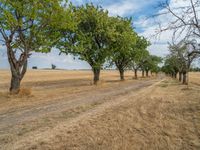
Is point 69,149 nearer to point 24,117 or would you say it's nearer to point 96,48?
point 24,117

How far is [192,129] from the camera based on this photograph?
865 centimetres

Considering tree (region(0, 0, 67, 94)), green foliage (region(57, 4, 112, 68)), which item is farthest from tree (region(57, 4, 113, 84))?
tree (region(0, 0, 67, 94))

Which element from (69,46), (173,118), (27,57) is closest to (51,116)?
(173,118)

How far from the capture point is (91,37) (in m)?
34.0

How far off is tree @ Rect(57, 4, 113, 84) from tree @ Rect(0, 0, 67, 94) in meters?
10.9

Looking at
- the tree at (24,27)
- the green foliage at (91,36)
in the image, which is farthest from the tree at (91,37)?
the tree at (24,27)

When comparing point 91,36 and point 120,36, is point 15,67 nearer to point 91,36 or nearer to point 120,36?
point 91,36

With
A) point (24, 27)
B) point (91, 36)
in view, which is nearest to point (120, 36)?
point (91, 36)

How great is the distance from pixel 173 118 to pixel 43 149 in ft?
20.5

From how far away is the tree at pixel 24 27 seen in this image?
59.3 ft

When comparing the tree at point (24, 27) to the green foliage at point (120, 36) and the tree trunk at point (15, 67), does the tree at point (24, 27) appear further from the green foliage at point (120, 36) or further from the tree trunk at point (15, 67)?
the green foliage at point (120, 36)

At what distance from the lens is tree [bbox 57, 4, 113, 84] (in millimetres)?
32875

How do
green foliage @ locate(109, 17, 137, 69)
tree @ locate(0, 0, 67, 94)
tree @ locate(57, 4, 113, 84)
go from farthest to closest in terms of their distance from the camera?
1. green foliage @ locate(109, 17, 137, 69)
2. tree @ locate(57, 4, 113, 84)
3. tree @ locate(0, 0, 67, 94)

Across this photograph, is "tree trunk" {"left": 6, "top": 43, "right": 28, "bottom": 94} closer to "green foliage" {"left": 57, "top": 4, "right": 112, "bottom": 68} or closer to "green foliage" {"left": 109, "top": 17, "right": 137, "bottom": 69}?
"green foliage" {"left": 57, "top": 4, "right": 112, "bottom": 68}
